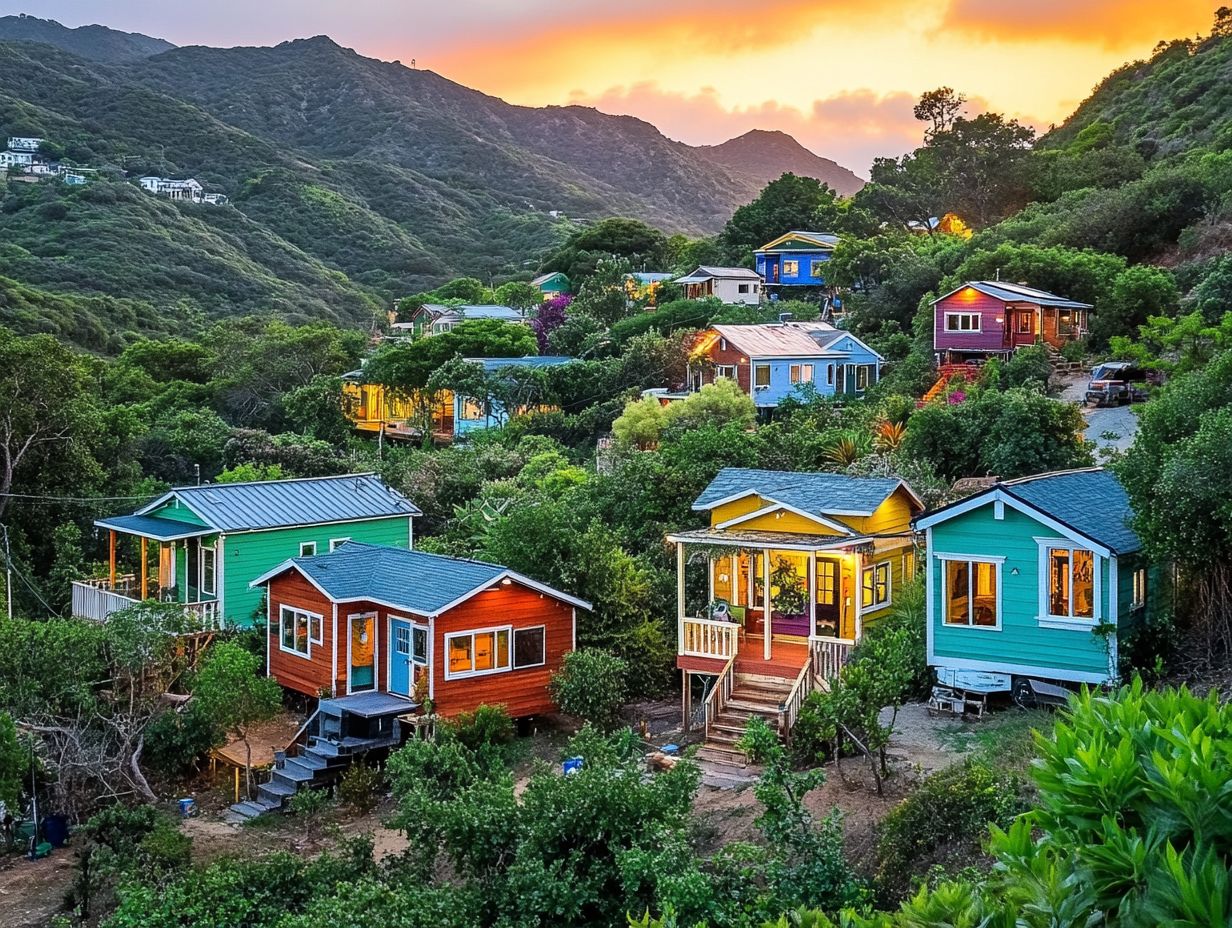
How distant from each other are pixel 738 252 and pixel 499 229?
67.7 m

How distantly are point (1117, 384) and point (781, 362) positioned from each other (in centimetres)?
1333

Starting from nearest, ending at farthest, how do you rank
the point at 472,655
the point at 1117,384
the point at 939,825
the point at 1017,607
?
1. the point at 939,825
2. the point at 1017,607
3. the point at 472,655
4. the point at 1117,384

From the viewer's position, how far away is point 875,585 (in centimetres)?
2278

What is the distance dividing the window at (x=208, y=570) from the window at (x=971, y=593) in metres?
15.8

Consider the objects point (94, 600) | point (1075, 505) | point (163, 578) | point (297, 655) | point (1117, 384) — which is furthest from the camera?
point (1117, 384)

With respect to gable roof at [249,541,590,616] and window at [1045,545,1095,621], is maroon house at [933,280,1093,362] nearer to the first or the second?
gable roof at [249,541,590,616]

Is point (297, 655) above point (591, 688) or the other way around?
above

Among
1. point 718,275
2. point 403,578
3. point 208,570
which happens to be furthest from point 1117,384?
point 718,275

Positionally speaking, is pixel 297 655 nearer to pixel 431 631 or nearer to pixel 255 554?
pixel 255 554

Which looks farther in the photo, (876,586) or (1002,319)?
(1002,319)

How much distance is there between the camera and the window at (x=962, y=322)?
46.4 m

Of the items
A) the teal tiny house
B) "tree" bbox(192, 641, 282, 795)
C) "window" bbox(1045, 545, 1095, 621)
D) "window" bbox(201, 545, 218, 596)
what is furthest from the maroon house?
"tree" bbox(192, 641, 282, 795)

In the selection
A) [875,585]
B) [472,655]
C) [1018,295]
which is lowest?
[472,655]

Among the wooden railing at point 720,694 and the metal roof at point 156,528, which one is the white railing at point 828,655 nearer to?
the wooden railing at point 720,694
